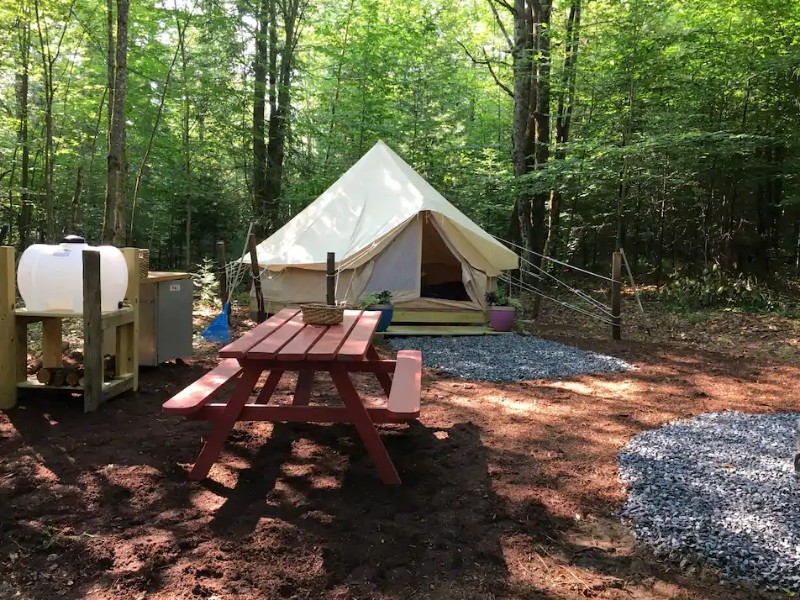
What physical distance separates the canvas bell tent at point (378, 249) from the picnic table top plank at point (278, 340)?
4085 mm

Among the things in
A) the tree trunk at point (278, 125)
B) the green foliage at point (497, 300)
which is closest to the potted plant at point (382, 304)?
the green foliage at point (497, 300)

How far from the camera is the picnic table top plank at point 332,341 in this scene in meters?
2.46

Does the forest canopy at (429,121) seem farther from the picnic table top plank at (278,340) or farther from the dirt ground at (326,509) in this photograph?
the picnic table top plank at (278,340)

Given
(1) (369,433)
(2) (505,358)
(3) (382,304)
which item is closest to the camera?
(1) (369,433)

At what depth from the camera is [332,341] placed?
9.14 feet

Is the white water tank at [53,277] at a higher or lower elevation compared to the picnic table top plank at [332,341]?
higher

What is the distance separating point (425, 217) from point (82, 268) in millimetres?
4929

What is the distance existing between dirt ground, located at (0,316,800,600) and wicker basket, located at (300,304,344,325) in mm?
660

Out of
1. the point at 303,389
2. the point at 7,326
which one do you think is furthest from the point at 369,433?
the point at 7,326

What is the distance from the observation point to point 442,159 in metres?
13.0

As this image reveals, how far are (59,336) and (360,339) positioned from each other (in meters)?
2.44

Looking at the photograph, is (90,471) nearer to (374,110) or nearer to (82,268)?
(82,268)

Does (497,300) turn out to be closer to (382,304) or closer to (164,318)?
(382,304)

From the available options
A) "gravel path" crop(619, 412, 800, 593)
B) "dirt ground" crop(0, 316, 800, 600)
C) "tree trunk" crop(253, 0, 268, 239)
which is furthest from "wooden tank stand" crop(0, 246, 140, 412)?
"tree trunk" crop(253, 0, 268, 239)
